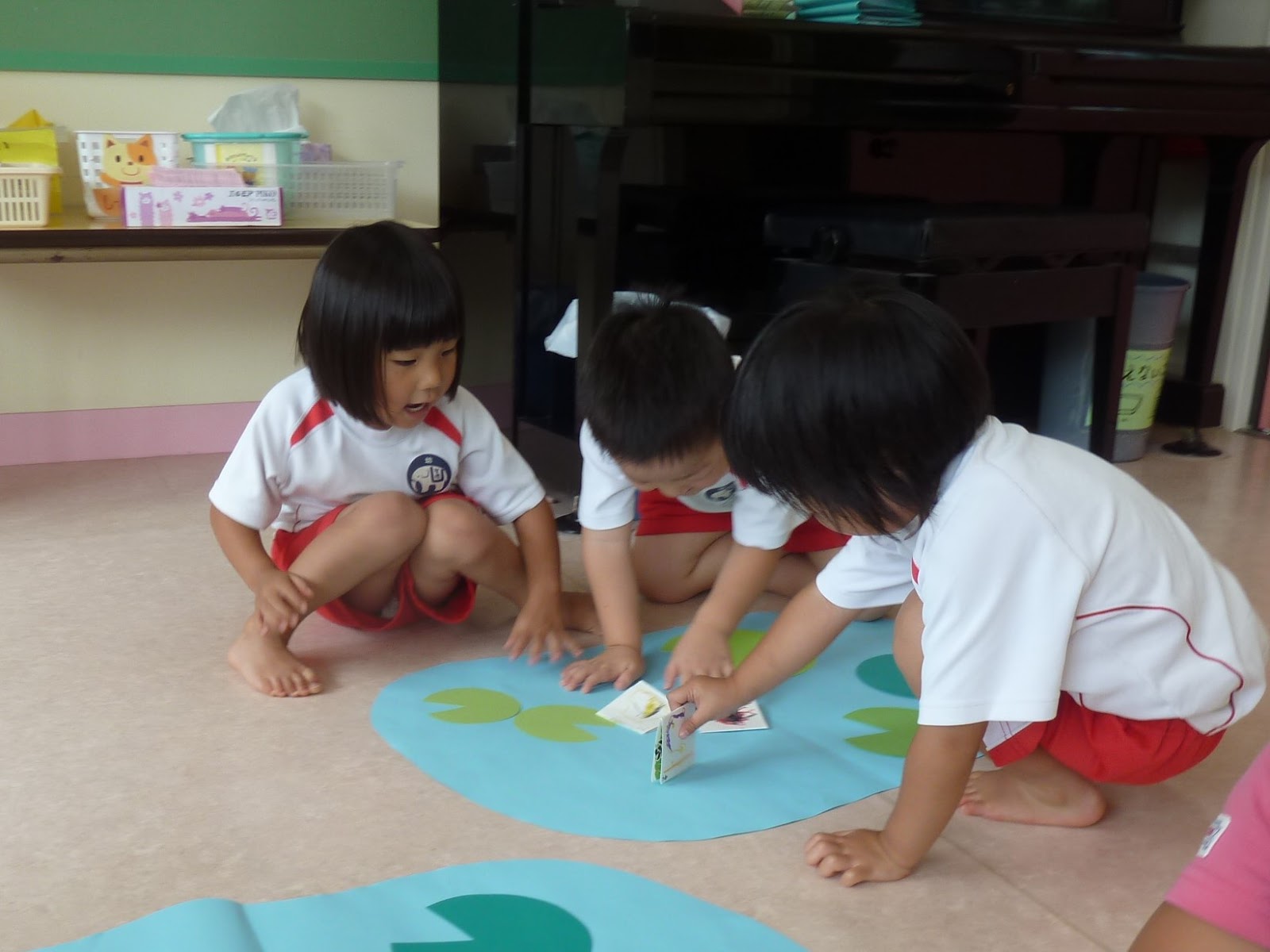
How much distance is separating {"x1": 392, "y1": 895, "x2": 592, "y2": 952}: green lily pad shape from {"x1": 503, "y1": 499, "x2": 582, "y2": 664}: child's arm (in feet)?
1.46

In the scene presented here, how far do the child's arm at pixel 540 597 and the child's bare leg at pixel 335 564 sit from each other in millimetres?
142

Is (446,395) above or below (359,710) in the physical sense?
above

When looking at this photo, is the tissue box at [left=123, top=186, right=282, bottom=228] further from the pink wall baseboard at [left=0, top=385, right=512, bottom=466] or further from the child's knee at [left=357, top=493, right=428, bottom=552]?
the child's knee at [left=357, top=493, right=428, bottom=552]

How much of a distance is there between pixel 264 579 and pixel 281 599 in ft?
0.11

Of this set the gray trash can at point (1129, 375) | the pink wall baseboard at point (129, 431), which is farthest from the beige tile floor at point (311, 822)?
the gray trash can at point (1129, 375)

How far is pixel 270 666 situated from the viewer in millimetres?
1275

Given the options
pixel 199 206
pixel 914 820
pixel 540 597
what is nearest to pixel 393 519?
pixel 540 597

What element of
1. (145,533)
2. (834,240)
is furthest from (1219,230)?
(145,533)

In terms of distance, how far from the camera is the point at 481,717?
48.3 inches

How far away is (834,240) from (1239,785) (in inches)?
53.1

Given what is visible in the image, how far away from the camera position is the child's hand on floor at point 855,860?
3.15 feet

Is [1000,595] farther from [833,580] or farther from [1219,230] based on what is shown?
[1219,230]

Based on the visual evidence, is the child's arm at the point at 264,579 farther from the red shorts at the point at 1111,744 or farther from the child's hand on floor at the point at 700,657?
the red shorts at the point at 1111,744

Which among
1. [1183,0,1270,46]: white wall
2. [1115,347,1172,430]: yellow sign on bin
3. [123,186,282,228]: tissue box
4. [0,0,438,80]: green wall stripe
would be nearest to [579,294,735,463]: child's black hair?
[123,186,282,228]: tissue box
